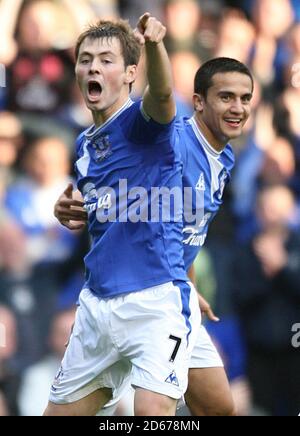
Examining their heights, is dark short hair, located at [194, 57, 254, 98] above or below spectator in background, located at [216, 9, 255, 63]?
below

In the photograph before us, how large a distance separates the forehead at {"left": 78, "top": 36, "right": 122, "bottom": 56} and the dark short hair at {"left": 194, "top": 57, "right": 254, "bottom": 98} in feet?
2.60

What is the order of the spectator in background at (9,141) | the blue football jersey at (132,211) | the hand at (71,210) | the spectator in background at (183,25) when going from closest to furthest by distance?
the blue football jersey at (132,211)
the hand at (71,210)
the spectator in background at (9,141)
the spectator in background at (183,25)

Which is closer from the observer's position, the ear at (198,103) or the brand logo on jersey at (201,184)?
the brand logo on jersey at (201,184)

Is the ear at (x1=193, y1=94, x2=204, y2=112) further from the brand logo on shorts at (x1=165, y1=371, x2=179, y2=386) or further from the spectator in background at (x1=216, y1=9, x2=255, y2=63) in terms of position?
the spectator in background at (x1=216, y1=9, x2=255, y2=63)

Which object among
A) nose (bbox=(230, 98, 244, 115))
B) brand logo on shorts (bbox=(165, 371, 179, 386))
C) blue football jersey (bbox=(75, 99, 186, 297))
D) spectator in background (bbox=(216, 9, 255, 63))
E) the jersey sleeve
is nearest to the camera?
brand logo on shorts (bbox=(165, 371, 179, 386))

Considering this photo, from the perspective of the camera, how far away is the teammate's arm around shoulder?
391cm

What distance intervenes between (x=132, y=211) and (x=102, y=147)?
13.0 inches

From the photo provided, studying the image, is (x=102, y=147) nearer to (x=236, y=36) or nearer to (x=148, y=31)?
(x=148, y=31)

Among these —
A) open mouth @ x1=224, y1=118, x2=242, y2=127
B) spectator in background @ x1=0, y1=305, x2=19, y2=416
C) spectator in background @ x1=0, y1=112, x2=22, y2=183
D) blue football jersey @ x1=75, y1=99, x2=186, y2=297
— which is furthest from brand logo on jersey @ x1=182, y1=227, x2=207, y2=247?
spectator in background @ x1=0, y1=112, x2=22, y2=183

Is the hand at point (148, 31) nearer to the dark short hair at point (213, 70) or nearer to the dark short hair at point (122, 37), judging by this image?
the dark short hair at point (122, 37)

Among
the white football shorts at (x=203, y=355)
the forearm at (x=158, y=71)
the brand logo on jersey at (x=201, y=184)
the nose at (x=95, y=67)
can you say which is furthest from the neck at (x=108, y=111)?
the white football shorts at (x=203, y=355)

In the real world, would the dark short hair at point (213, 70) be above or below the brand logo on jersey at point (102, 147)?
above

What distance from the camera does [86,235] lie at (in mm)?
6793

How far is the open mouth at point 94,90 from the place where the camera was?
14.5 ft
